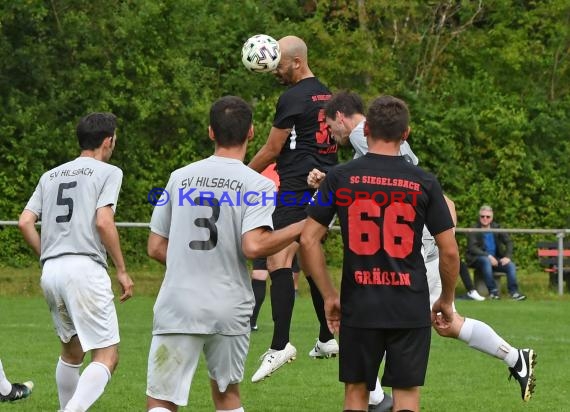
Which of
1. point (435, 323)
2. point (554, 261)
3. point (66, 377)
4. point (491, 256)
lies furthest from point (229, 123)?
point (554, 261)

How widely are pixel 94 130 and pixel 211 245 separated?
5.41ft

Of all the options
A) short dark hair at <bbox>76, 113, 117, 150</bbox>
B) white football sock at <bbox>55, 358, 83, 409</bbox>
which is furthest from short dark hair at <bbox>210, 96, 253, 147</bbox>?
white football sock at <bbox>55, 358, 83, 409</bbox>

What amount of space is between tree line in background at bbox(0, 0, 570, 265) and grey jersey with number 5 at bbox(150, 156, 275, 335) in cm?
1567

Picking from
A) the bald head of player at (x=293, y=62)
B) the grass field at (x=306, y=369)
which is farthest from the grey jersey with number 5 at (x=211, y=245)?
the bald head of player at (x=293, y=62)

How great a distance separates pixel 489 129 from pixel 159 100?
6937 mm

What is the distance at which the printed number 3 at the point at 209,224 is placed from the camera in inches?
244

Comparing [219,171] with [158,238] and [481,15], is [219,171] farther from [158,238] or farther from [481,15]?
[481,15]

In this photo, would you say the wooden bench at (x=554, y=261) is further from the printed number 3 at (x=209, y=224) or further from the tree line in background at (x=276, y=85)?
the printed number 3 at (x=209, y=224)

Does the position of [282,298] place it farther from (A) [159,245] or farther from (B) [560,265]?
(B) [560,265]

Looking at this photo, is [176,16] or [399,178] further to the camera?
[176,16]

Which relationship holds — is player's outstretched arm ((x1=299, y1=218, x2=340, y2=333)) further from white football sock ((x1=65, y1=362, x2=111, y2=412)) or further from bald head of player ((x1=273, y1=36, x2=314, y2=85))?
bald head of player ((x1=273, y1=36, x2=314, y2=85))

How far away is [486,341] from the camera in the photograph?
841 centimetres

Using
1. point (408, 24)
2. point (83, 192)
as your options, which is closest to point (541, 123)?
point (408, 24)

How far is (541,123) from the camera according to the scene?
26688mm
